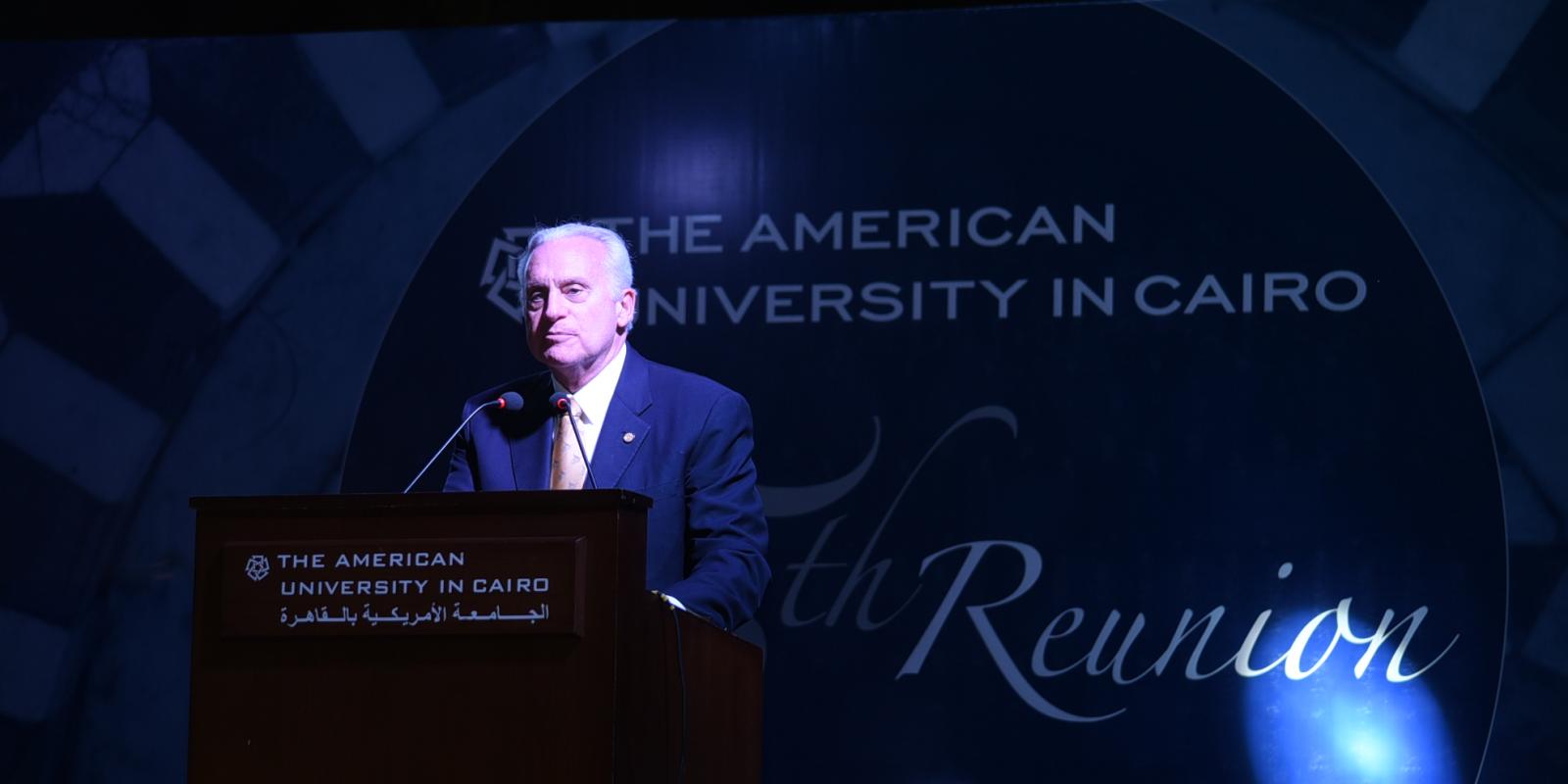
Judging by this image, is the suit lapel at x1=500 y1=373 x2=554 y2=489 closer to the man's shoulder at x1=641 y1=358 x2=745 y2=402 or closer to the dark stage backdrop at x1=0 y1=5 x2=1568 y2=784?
the man's shoulder at x1=641 y1=358 x2=745 y2=402

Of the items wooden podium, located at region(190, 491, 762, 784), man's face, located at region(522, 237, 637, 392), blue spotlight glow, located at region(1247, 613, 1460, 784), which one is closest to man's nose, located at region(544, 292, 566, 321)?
man's face, located at region(522, 237, 637, 392)

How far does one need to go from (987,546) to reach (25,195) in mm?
3004

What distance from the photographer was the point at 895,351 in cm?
486

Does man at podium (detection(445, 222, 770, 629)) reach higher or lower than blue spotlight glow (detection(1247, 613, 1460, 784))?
higher

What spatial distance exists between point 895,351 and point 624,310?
5.52 ft

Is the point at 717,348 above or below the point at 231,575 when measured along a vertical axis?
above

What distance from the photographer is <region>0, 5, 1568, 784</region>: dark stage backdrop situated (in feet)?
15.0

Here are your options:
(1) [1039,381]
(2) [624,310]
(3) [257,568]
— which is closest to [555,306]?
(2) [624,310]

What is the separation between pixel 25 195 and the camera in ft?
17.3

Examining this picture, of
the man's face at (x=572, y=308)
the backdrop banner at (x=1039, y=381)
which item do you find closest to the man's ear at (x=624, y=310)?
the man's face at (x=572, y=308)

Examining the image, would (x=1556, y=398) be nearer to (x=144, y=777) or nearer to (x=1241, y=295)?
(x=1241, y=295)

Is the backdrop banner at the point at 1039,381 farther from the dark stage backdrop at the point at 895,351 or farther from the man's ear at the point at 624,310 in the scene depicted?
the man's ear at the point at 624,310

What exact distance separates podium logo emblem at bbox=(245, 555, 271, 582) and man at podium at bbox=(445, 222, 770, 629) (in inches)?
26.8

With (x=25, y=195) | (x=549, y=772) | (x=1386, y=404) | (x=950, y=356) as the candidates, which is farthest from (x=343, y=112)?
(x=549, y=772)
